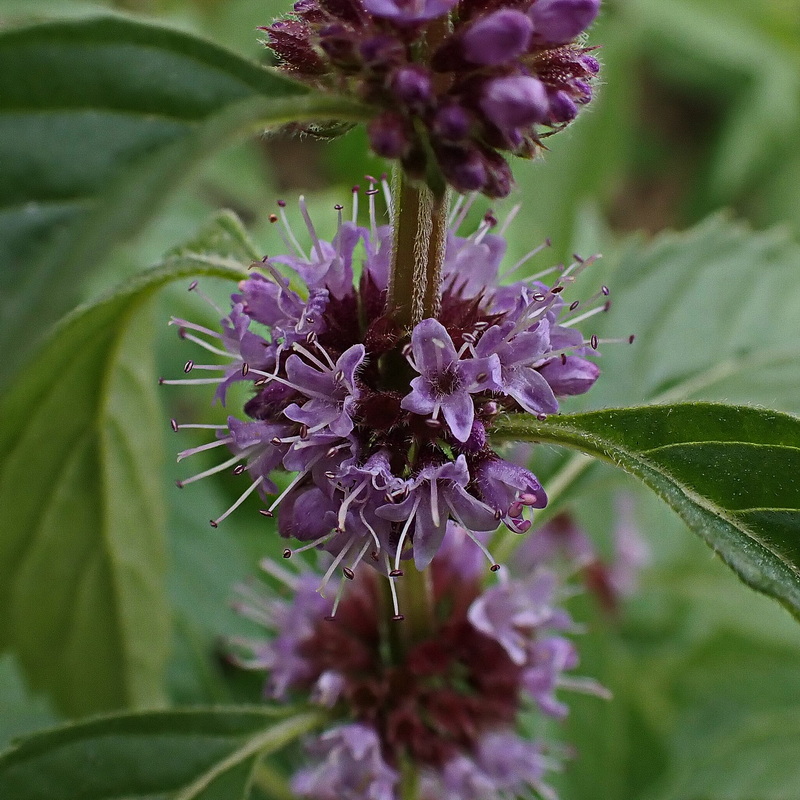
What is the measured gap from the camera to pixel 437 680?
1.60m

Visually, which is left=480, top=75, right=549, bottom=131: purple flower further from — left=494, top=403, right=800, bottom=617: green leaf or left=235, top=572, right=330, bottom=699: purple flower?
left=235, top=572, right=330, bottom=699: purple flower

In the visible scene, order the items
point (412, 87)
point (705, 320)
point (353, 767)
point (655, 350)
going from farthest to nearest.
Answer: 1. point (705, 320)
2. point (655, 350)
3. point (353, 767)
4. point (412, 87)

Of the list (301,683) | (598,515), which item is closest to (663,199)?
(598,515)

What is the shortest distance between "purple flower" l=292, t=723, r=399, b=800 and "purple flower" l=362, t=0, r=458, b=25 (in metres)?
1.07

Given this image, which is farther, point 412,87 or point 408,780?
point 408,780

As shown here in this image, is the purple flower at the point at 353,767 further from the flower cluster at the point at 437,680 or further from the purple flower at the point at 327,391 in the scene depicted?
the purple flower at the point at 327,391

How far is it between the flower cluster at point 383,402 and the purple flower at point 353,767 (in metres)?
0.44

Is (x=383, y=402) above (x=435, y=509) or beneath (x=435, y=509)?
above

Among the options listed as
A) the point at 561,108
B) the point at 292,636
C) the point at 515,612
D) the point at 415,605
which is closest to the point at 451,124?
the point at 561,108

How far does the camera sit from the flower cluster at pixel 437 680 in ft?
5.07

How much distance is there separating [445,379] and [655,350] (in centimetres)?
96

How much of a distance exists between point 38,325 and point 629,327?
59.6 inches

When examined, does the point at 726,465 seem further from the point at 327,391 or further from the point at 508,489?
the point at 327,391

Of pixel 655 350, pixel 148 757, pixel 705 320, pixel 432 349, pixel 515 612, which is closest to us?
pixel 432 349
